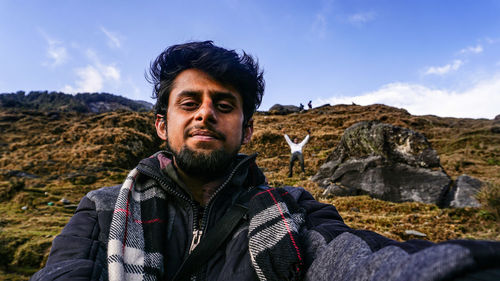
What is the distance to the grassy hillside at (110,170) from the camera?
15.8 feet

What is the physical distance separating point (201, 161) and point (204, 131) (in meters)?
0.25

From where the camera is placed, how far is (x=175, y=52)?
2.37 metres

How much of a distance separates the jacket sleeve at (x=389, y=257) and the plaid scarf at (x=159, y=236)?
13 cm

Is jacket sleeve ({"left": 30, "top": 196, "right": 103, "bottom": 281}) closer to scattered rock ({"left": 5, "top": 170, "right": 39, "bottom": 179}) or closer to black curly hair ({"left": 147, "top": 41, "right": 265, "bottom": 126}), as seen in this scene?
black curly hair ({"left": 147, "top": 41, "right": 265, "bottom": 126})

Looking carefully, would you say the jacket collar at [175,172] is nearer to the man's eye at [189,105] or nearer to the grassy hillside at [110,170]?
the man's eye at [189,105]

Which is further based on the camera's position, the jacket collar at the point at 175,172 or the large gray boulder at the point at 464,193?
the large gray boulder at the point at 464,193

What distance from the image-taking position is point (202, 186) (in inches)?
79.0

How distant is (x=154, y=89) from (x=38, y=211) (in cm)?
769

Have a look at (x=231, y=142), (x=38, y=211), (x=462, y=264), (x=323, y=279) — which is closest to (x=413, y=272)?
(x=462, y=264)

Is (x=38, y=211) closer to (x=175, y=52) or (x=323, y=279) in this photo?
(x=175, y=52)

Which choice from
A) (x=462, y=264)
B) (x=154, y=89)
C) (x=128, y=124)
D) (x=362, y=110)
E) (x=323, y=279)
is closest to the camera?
(x=462, y=264)

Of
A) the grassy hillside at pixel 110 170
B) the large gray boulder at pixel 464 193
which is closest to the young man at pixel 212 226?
the grassy hillside at pixel 110 170

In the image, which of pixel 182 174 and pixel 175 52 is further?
pixel 175 52

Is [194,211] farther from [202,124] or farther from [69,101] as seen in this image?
[69,101]
